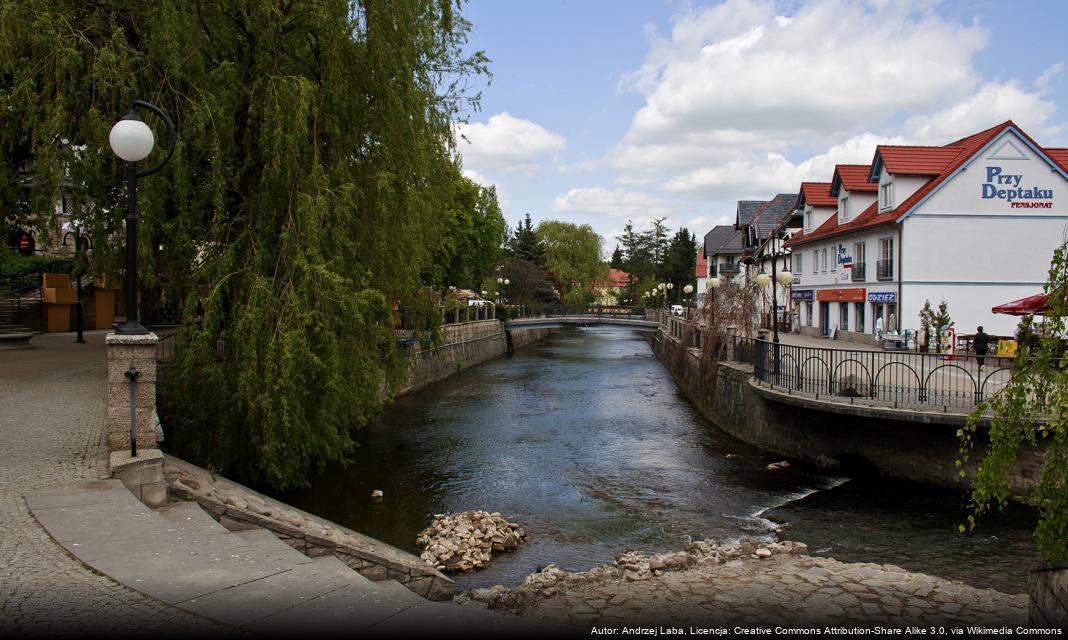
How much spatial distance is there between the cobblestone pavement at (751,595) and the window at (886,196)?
22.7 m

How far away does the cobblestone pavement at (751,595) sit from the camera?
24.9ft

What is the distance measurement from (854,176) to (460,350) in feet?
73.4

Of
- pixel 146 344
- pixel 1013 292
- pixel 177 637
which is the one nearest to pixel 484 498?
pixel 146 344

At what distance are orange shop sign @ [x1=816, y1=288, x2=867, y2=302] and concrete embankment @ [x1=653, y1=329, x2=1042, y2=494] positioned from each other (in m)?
12.8

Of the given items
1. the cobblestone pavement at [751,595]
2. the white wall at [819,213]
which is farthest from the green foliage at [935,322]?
the cobblestone pavement at [751,595]

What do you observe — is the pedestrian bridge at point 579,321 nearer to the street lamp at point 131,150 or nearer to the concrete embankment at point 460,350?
the concrete embankment at point 460,350

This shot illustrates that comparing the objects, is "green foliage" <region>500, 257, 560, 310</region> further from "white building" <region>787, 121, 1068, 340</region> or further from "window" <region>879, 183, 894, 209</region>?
"white building" <region>787, 121, 1068, 340</region>

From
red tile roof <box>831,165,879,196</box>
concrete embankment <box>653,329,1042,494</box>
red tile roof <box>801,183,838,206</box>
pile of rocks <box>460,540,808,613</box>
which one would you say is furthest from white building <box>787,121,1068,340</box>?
pile of rocks <box>460,540,808,613</box>

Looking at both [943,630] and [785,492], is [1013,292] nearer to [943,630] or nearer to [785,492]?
[785,492]

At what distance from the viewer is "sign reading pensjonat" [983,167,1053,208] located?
26.3 metres

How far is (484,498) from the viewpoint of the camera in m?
14.2

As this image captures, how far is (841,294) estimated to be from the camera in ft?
108

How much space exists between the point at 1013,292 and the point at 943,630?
24150 mm

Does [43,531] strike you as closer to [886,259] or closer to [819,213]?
[886,259]
